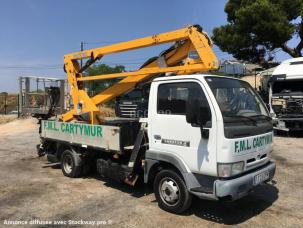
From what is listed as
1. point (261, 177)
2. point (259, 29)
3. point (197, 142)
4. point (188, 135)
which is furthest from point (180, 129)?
point (259, 29)

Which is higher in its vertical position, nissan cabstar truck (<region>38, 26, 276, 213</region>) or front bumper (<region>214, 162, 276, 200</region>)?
nissan cabstar truck (<region>38, 26, 276, 213</region>)

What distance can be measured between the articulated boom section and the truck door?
86 centimetres

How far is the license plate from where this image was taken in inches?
232

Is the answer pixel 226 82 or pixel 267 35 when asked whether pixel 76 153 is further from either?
pixel 267 35

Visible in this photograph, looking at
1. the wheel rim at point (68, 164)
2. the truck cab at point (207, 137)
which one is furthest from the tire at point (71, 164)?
the truck cab at point (207, 137)

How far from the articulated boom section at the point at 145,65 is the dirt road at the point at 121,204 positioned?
1.83 meters

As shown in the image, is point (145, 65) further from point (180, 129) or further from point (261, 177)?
point (261, 177)

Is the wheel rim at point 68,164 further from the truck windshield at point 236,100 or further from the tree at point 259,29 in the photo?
the tree at point 259,29

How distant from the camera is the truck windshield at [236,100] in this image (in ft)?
19.0

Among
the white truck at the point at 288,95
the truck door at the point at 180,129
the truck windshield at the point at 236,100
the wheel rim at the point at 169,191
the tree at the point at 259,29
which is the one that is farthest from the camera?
the tree at the point at 259,29

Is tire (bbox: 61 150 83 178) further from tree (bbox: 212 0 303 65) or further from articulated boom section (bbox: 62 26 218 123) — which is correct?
tree (bbox: 212 0 303 65)

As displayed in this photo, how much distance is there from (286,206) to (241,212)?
37.6 inches

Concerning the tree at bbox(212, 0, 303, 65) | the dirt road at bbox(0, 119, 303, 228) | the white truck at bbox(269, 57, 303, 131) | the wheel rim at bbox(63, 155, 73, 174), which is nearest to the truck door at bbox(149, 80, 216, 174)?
the dirt road at bbox(0, 119, 303, 228)

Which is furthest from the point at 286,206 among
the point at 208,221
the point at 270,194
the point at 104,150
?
the point at 104,150
